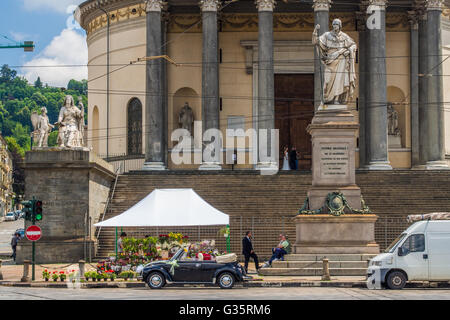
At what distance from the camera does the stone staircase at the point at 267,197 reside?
36.9 m

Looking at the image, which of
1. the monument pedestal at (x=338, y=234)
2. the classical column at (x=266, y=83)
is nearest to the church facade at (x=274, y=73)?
the classical column at (x=266, y=83)

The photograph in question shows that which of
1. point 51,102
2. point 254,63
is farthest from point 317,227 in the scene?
point 51,102

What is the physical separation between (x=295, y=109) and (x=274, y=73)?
7.88 feet

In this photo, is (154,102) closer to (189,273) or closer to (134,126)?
(134,126)

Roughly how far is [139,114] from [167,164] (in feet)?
→ 16.4

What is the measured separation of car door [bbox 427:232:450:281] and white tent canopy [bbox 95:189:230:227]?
7.59 metres

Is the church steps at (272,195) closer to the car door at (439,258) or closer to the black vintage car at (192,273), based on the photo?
the black vintage car at (192,273)

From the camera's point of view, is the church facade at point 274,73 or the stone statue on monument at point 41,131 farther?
the church facade at point 274,73

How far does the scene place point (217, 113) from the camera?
4569 cm

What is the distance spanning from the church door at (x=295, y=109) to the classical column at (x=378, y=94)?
19.6 ft

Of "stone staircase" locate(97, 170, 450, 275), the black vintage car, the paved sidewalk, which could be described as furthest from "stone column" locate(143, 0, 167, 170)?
the black vintage car

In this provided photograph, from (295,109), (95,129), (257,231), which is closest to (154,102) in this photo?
(295,109)

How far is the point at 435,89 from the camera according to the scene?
46.8 meters

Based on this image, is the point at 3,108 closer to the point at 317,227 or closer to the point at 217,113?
the point at 217,113
